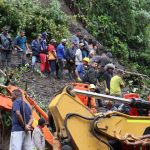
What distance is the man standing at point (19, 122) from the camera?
11.0 metres

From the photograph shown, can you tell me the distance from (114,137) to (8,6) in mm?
13665

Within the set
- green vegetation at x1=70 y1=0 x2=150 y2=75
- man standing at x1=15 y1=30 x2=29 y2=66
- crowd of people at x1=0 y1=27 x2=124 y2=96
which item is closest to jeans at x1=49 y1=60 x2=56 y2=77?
crowd of people at x1=0 y1=27 x2=124 y2=96

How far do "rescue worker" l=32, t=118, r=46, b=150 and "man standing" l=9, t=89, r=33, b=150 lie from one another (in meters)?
0.15

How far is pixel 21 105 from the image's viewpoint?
36.1ft

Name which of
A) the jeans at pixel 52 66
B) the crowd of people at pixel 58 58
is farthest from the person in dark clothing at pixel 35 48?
the jeans at pixel 52 66

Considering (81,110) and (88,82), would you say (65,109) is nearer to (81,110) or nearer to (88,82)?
(81,110)

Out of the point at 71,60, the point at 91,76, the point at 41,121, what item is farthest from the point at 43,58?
the point at 41,121

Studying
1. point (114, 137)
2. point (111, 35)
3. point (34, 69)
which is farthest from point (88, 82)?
point (111, 35)

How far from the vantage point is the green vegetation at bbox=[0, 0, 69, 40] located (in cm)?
2230

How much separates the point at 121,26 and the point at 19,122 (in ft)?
66.7

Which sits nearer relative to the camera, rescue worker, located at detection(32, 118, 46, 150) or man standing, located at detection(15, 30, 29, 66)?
rescue worker, located at detection(32, 118, 46, 150)

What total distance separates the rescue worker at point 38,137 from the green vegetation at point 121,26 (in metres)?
17.5

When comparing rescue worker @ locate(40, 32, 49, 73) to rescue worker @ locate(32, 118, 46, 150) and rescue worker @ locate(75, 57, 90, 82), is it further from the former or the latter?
rescue worker @ locate(32, 118, 46, 150)

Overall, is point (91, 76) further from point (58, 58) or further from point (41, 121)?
point (41, 121)
